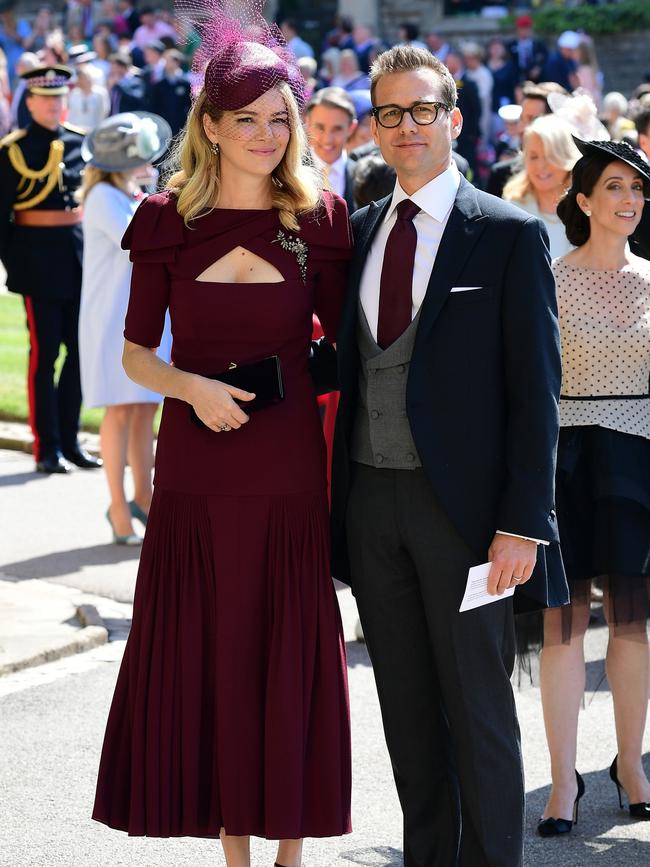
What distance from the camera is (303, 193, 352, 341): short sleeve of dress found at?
12.1ft

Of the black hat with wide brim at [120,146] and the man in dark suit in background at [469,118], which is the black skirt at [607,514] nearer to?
the black hat with wide brim at [120,146]

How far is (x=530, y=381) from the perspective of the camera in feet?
11.1

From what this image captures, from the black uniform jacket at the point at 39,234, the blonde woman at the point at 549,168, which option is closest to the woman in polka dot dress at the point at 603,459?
the blonde woman at the point at 549,168

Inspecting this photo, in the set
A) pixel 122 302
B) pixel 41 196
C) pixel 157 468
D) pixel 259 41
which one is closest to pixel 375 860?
pixel 157 468

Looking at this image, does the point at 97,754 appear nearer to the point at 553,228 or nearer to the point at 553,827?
the point at 553,827

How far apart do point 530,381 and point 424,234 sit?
452 millimetres

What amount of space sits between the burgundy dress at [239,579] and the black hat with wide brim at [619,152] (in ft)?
3.45

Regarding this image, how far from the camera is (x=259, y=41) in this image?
3723 mm

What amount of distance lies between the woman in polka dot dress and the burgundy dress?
0.94 m

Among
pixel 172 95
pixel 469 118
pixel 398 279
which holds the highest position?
pixel 172 95

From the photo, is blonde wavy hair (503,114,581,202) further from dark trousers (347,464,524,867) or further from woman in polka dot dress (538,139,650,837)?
dark trousers (347,464,524,867)

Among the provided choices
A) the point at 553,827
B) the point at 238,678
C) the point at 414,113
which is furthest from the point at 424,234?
the point at 553,827

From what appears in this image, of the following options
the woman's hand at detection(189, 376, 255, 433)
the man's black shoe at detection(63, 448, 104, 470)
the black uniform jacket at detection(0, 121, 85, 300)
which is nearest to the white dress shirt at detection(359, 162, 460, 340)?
→ the woman's hand at detection(189, 376, 255, 433)

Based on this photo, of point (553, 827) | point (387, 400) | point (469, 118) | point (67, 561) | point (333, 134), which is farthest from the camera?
point (469, 118)
